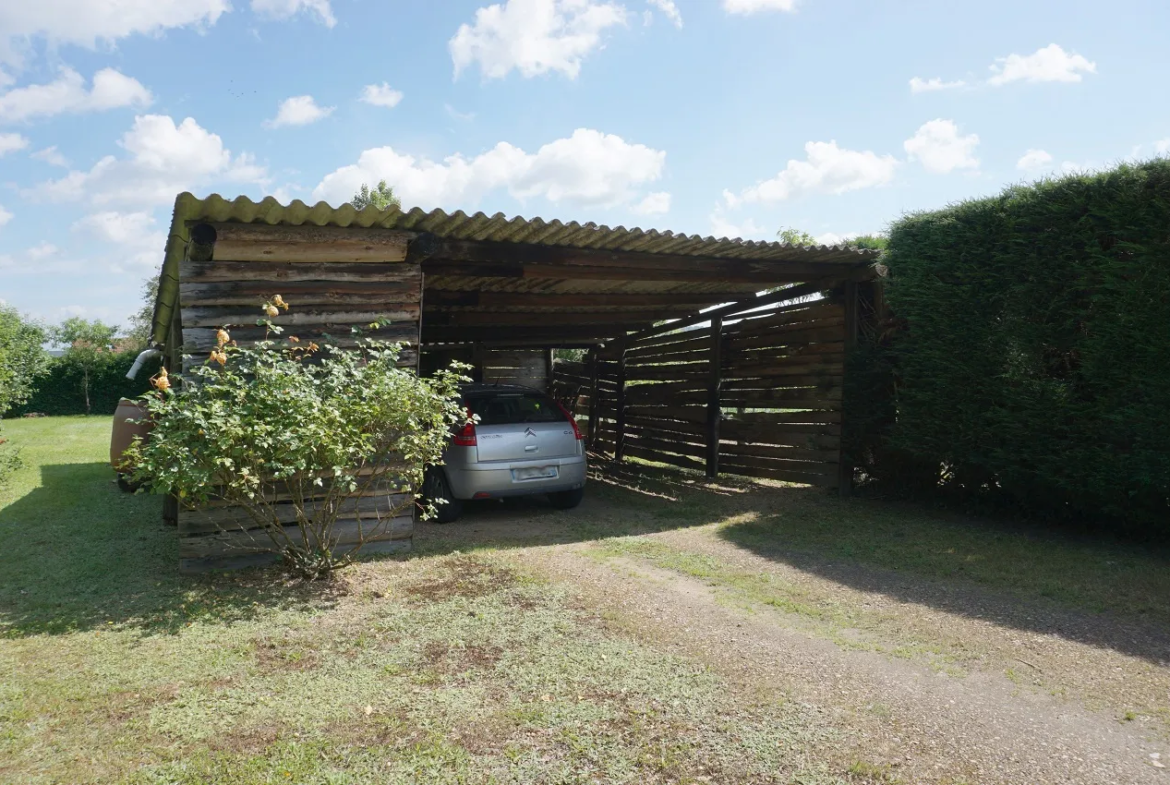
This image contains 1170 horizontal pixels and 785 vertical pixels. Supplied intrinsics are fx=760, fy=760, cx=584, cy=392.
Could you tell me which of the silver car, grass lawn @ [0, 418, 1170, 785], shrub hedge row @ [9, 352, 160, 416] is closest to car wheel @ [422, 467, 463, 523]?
the silver car

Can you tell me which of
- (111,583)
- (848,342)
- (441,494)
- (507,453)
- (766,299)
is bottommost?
(111,583)

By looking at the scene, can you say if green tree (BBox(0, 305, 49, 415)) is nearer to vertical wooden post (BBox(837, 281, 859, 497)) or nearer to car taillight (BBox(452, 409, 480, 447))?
car taillight (BBox(452, 409, 480, 447))

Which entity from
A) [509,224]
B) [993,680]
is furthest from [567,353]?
[993,680]

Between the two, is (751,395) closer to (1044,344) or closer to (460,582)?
(1044,344)

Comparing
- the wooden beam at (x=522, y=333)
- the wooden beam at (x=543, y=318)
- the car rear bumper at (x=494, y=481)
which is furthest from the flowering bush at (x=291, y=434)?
the wooden beam at (x=522, y=333)

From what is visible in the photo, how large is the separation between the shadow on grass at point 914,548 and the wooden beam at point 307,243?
2.70m

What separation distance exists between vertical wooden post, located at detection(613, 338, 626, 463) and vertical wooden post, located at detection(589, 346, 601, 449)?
2.49 feet

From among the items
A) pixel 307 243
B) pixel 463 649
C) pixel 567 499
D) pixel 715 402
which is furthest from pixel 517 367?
pixel 463 649

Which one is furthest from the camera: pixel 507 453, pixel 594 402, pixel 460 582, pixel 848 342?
pixel 594 402

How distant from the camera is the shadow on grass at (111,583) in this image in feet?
16.0

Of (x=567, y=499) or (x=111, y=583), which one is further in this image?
(x=567, y=499)

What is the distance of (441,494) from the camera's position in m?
8.18

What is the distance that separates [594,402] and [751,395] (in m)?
5.41

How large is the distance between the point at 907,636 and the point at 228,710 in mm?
3661
